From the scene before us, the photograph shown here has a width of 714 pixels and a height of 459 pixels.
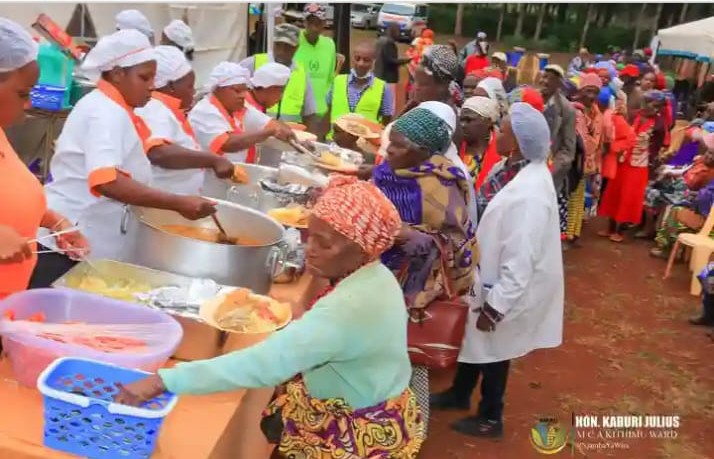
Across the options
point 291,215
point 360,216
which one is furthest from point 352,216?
point 291,215

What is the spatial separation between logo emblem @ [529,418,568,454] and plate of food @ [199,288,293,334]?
2.05m

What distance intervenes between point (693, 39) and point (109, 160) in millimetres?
11414

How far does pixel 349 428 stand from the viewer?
6.20 feet

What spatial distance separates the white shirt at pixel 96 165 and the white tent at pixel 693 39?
10600 mm

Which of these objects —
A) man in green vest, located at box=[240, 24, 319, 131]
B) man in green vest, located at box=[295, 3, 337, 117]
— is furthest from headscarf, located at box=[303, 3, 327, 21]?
man in green vest, located at box=[240, 24, 319, 131]

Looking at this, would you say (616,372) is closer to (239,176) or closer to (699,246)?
(699,246)

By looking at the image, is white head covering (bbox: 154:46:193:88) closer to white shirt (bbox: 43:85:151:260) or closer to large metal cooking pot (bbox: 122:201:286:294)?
white shirt (bbox: 43:85:151:260)

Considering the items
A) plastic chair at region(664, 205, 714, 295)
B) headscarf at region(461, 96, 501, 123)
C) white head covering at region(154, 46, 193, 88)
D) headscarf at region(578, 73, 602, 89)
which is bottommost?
plastic chair at region(664, 205, 714, 295)

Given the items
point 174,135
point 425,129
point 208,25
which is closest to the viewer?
point 425,129

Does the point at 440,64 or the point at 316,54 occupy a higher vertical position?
the point at 440,64

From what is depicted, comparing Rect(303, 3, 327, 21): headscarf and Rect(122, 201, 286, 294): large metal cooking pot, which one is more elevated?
Rect(303, 3, 327, 21): headscarf

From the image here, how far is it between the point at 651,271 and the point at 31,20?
5.75 m

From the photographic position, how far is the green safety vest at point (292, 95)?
211 inches

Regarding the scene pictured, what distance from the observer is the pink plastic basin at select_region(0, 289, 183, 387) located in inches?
67.5
